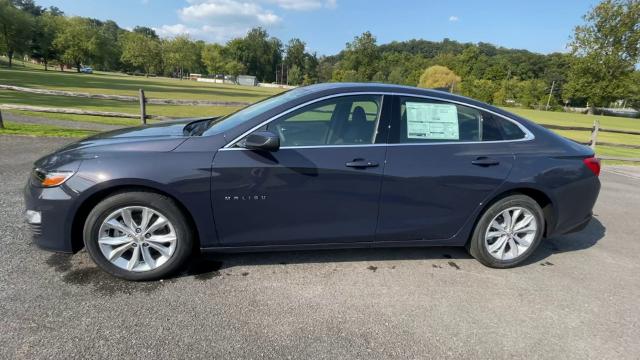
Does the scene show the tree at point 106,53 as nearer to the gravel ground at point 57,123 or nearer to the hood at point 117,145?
the gravel ground at point 57,123

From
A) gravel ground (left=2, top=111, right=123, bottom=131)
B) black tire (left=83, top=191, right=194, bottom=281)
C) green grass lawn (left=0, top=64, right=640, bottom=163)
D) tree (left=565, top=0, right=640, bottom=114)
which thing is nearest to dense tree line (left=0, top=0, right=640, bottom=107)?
tree (left=565, top=0, right=640, bottom=114)

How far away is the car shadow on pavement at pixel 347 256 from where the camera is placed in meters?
3.22

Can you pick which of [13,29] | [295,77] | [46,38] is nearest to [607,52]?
[295,77]

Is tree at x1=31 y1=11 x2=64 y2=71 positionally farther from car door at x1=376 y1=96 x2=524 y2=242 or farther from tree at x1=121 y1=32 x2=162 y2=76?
car door at x1=376 y1=96 x2=524 y2=242

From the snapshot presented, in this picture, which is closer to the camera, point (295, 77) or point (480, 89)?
point (480, 89)

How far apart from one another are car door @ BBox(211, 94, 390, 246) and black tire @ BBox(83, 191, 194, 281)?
28 cm

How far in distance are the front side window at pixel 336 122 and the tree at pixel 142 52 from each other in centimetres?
9667

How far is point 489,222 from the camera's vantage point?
11.0 feet

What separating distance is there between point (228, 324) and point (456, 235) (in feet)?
6.96

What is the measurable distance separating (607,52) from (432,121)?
64451 mm

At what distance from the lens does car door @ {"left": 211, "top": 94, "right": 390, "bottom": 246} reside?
2781 millimetres

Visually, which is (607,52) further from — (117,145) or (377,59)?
(117,145)

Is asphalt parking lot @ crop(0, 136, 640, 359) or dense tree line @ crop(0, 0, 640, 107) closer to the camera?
asphalt parking lot @ crop(0, 136, 640, 359)

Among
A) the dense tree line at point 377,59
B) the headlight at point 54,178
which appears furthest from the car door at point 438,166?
the dense tree line at point 377,59
